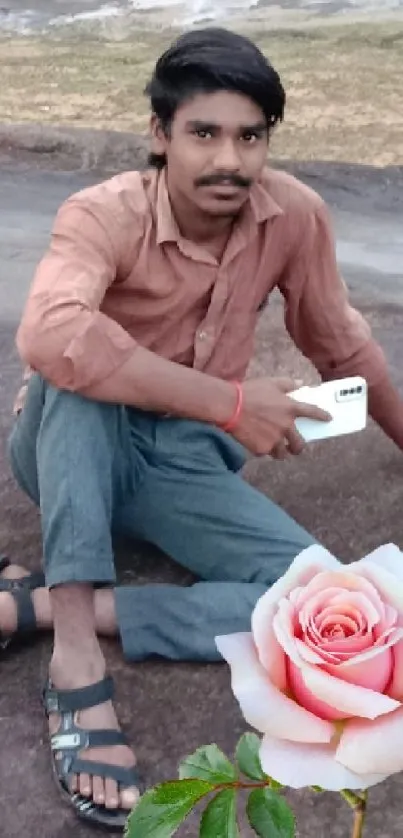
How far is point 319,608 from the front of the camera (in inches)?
22.0

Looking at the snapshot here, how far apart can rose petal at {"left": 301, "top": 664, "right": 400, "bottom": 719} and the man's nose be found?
4.26ft

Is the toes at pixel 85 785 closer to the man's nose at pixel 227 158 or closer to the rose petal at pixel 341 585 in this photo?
the man's nose at pixel 227 158

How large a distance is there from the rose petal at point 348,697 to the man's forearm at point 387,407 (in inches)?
64.8

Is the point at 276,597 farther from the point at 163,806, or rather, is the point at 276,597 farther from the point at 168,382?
the point at 168,382

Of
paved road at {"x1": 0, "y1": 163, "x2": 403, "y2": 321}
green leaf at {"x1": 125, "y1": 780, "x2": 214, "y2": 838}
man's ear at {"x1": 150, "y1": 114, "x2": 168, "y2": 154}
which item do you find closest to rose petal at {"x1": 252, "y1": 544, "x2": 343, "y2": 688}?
green leaf at {"x1": 125, "y1": 780, "x2": 214, "y2": 838}

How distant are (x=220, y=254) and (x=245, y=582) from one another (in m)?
0.55

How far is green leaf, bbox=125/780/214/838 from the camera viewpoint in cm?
61

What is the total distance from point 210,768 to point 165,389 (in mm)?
1041

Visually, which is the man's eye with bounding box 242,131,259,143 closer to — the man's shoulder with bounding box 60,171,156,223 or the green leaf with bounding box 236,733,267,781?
the man's shoulder with bounding box 60,171,156,223

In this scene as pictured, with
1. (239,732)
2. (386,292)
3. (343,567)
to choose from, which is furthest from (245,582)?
(386,292)

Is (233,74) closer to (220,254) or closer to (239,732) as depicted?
(220,254)

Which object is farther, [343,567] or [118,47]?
[118,47]

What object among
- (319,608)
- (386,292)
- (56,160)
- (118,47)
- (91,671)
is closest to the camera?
(319,608)

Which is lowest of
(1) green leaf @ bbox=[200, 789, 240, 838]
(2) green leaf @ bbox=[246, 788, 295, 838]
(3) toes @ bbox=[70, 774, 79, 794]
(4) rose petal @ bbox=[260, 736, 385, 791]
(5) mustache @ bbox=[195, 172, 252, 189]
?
(3) toes @ bbox=[70, 774, 79, 794]
